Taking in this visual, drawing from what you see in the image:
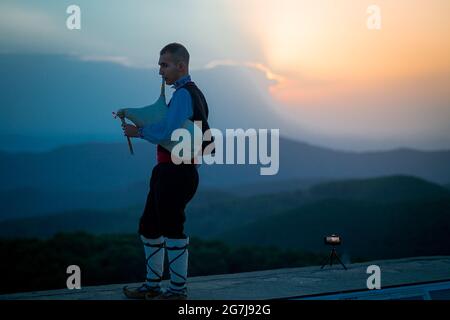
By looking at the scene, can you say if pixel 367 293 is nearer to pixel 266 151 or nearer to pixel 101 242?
pixel 266 151

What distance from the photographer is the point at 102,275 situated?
25.0ft

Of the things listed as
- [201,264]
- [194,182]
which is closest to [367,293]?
[194,182]

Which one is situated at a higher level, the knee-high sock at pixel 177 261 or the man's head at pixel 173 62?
the man's head at pixel 173 62

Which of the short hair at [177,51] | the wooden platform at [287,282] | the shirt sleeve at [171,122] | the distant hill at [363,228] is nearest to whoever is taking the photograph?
the shirt sleeve at [171,122]

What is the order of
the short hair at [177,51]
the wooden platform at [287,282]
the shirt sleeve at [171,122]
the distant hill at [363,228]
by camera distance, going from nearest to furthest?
the shirt sleeve at [171,122] < the short hair at [177,51] < the wooden platform at [287,282] < the distant hill at [363,228]

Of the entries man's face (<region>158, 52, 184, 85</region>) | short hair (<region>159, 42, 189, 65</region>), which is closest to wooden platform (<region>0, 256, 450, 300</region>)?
man's face (<region>158, 52, 184, 85</region>)

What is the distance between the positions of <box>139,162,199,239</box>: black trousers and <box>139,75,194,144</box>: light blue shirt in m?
0.22

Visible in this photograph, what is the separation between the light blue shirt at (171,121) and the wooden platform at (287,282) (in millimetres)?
1096

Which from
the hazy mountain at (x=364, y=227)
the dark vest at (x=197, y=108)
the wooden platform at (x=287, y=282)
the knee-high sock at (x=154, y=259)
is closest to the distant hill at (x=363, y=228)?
the hazy mountain at (x=364, y=227)

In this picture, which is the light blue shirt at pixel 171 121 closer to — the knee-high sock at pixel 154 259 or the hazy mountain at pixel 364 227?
the knee-high sock at pixel 154 259

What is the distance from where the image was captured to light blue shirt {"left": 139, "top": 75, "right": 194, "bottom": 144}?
365 centimetres

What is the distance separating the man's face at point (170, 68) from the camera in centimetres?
384
